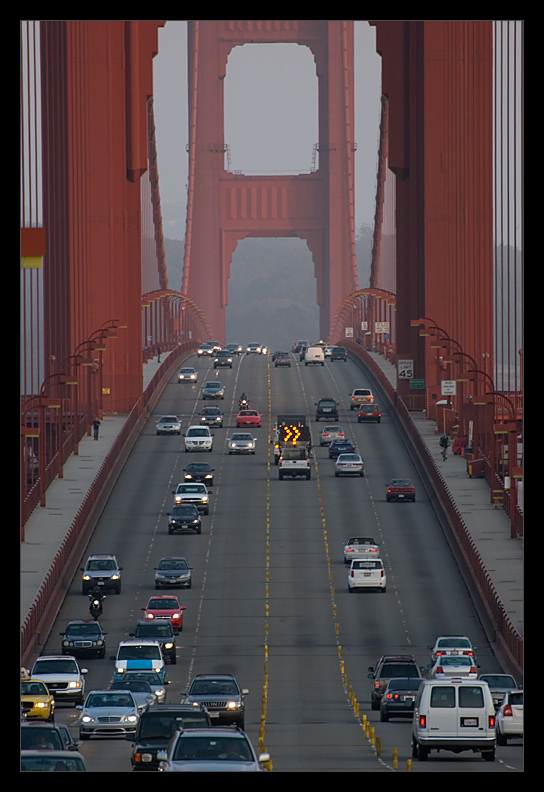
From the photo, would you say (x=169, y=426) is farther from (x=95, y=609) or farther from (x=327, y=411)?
(x=95, y=609)

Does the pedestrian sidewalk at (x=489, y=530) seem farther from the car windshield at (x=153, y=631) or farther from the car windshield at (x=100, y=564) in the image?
the car windshield at (x=100, y=564)

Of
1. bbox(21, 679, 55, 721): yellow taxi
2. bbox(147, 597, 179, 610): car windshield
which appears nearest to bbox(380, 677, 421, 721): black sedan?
bbox(21, 679, 55, 721): yellow taxi

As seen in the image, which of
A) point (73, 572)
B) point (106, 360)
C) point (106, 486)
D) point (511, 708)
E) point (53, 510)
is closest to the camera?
point (511, 708)

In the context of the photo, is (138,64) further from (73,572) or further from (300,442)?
(73,572)

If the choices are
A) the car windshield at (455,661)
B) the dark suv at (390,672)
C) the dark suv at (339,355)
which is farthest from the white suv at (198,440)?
the dark suv at (339,355)

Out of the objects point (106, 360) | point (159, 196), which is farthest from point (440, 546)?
point (159, 196)

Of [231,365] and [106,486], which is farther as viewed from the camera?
[231,365]

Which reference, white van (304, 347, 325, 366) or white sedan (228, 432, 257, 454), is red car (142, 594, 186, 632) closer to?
white sedan (228, 432, 257, 454)
